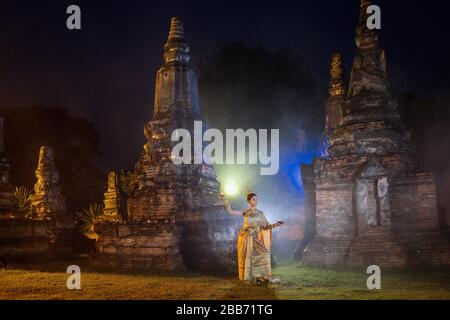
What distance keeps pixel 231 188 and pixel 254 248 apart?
13928 millimetres

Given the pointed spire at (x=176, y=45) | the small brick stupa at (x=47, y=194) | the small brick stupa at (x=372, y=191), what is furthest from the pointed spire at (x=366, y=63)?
the small brick stupa at (x=47, y=194)

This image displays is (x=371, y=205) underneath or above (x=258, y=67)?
underneath

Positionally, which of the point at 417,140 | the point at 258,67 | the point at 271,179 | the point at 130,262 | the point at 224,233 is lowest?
the point at 130,262

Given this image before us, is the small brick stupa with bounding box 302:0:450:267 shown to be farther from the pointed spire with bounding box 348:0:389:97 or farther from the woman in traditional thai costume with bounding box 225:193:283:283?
the woman in traditional thai costume with bounding box 225:193:283:283

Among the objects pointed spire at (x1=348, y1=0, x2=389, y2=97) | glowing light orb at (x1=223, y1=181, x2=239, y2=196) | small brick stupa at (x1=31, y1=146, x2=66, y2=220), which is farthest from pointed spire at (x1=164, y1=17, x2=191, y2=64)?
glowing light orb at (x1=223, y1=181, x2=239, y2=196)

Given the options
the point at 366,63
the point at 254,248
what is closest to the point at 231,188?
the point at 366,63

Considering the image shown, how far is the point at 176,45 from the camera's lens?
13.5 metres

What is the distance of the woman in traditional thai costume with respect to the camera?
770 centimetres

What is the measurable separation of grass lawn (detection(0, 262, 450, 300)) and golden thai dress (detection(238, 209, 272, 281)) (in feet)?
0.84

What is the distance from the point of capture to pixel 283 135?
88.7 feet

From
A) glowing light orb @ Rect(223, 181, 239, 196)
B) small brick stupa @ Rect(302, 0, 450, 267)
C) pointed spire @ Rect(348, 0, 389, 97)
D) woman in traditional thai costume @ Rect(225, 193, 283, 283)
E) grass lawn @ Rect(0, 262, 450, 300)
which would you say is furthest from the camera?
glowing light orb @ Rect(223, 181, 239, 196)
